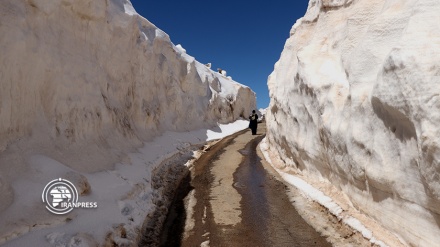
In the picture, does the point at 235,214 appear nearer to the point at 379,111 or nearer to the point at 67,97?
the point at 379,111

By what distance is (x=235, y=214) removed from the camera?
26.7ft

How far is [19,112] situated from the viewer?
23.6ft

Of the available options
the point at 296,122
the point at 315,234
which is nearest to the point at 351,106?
the point at 315,234

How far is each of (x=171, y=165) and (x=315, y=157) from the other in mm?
6219

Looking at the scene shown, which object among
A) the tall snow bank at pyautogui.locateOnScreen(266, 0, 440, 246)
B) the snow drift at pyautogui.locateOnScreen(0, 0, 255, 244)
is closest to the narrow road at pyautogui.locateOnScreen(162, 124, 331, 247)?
the tall snow bank at pyautogui.locateOnScreen(266, 0, 440, 246)

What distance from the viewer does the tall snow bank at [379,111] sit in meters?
4.96

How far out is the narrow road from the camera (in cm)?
676

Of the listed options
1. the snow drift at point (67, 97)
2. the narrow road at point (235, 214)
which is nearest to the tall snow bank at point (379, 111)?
the narrow road at point (235, 214)

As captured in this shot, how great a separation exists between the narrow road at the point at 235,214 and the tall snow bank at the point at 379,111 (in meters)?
1.48

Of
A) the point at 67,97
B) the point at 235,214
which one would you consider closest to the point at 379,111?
the point at 235,214

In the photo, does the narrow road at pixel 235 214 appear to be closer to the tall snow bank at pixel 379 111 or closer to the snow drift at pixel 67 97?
the tall snow bank at pixel 379 111

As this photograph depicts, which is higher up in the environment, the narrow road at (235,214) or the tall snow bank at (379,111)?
the tall snow bank at (379,111)

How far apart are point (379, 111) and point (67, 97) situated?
794cm

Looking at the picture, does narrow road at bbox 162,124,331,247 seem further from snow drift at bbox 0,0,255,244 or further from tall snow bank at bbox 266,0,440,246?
snow drift at bbox 0,0,255,244
